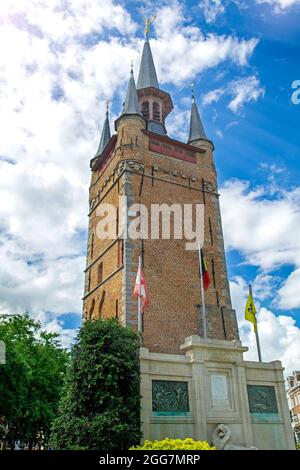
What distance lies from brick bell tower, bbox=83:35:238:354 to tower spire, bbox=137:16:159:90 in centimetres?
320

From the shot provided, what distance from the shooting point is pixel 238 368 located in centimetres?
A: 1467

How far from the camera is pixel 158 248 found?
21.8 meters

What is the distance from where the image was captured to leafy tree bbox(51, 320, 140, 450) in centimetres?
1145

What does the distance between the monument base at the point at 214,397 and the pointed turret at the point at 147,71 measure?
23.4m

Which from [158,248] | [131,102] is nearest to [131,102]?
[131,102]

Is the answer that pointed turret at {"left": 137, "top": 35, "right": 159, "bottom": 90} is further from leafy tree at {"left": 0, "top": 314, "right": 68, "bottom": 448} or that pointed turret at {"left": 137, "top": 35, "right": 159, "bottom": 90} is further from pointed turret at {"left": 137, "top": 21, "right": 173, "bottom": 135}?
leafy tree at {"left": 0, "top": 314, "right": 68, "bottom": 448}

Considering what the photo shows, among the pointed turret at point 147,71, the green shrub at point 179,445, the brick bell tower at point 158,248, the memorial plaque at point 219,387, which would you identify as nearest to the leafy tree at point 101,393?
the green shrub at point 179,445

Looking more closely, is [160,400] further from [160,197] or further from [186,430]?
[160,197]

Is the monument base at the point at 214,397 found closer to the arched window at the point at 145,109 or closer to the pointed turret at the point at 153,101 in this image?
the pointed turret at the point at 153,101

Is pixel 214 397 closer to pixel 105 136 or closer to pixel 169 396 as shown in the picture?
pixel 169 396

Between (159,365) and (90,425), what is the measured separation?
2.97m

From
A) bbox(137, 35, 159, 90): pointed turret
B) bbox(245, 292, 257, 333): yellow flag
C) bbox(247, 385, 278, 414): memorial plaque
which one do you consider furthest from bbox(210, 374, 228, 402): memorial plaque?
bbox(137, 35, 159, 90): pointed turret

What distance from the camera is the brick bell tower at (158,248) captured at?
19938mm
